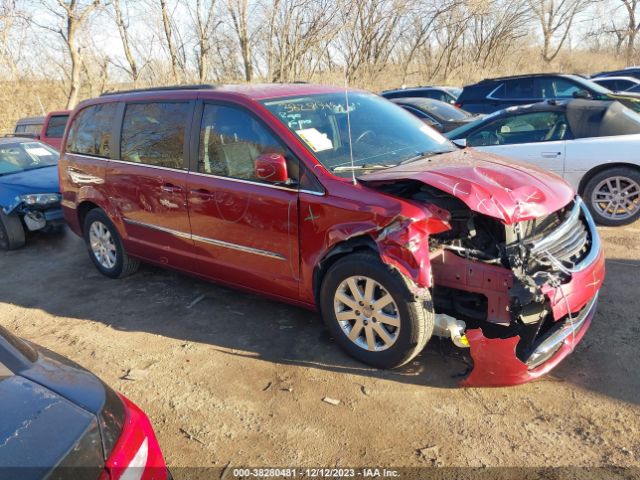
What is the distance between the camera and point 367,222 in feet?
10.1

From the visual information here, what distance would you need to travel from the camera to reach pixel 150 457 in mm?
1847

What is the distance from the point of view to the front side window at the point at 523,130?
602 centimetres

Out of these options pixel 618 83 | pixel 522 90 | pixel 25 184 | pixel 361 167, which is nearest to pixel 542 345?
pixel 361 167

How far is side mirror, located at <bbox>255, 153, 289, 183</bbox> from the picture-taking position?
10.9 feet

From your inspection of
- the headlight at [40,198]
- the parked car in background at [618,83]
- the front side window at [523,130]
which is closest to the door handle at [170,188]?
the headlight at [40,198]

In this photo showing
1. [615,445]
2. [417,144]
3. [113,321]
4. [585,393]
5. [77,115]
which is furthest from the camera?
[77,115]

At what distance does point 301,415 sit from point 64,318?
273 centimetres

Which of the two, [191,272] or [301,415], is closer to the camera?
[301,415]

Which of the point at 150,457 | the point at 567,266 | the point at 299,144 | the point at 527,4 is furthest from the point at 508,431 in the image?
the point at 527,4

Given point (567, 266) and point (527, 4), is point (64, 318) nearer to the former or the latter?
point (567, 266)

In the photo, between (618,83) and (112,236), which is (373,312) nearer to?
(112,236)

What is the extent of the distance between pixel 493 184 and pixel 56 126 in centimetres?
1150

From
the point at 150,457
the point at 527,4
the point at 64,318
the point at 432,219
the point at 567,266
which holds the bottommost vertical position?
the point at 64,318

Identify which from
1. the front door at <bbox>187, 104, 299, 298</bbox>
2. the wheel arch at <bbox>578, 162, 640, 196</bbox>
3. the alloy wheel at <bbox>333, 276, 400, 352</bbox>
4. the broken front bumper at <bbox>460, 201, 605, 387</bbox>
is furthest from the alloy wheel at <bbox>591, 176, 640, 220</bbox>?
the front door at <bbox>187, 104, 299, 298</bbox>
